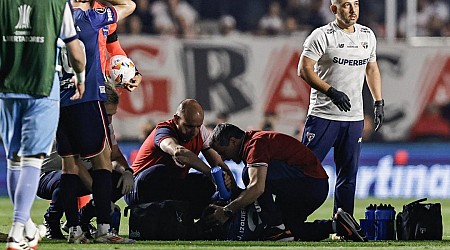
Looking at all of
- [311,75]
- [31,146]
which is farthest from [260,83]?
[31,146]

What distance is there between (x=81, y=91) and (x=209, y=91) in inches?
372

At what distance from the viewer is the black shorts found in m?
9.17

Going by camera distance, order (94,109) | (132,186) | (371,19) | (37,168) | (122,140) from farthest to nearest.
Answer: (371,19)
(122,140)
(132,186)
(94,109)
(37,168)

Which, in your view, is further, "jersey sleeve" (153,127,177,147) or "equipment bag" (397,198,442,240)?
"jersey sleeve" (153,127,177,147)

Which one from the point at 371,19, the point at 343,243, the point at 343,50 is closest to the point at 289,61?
the point at 371,19

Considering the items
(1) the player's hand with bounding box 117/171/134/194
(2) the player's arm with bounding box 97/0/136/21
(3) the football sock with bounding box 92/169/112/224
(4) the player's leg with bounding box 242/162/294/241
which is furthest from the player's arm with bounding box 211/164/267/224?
(2) the player's arm with bounding box 97/0/136/21

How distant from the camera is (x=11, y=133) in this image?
795cm

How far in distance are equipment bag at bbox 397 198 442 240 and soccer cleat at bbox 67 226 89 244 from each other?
8.74ft

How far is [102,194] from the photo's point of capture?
920 cm

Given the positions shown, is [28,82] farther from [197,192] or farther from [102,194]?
[197,192]

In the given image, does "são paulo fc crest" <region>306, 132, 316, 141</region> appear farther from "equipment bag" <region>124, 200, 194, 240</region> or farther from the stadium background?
the stadium background

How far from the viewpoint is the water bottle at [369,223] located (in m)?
9.99

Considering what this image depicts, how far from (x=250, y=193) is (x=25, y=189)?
224 centimetres

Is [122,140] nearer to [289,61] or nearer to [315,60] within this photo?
[289,61]
